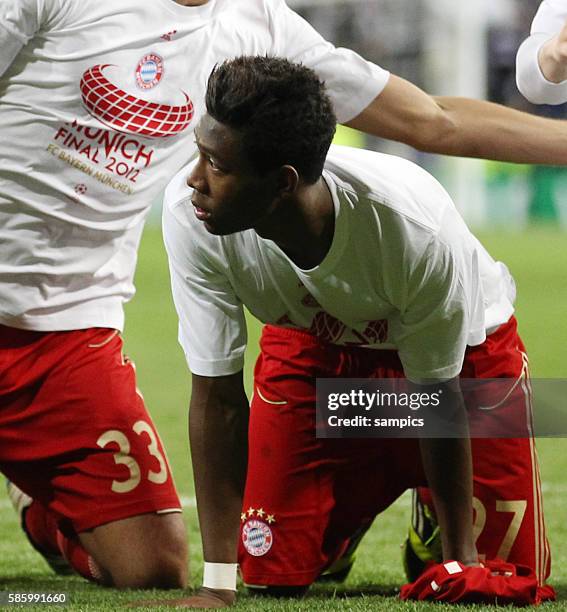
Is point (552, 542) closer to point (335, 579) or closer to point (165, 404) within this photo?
point (335, 579)

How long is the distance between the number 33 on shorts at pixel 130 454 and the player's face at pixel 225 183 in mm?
1243

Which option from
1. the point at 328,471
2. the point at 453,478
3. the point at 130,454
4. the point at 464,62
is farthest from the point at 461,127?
the point at 464,62

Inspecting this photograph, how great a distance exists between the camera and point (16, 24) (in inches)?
147

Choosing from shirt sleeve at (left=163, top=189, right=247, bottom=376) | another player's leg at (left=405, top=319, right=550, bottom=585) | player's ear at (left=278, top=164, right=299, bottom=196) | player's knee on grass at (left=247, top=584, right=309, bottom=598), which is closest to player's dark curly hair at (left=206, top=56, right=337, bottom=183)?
player's ear at (left=278, top=164, right=299, bottom=196)

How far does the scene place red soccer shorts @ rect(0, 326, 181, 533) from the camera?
13.8ft

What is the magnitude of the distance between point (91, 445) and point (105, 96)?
1.08 m

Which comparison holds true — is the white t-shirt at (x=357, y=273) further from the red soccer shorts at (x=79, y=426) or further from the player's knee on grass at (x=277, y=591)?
the player's knee on grass at (x=277, y=591)

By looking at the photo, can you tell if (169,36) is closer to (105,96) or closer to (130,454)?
(105,96)

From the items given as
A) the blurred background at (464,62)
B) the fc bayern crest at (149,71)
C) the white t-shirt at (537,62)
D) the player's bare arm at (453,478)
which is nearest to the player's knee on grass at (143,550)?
the player's bare arm at (453,478)

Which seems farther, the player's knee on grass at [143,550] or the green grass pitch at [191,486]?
the player's knee on grass at [143,550]

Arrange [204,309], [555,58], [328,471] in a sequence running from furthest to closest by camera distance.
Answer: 1. [328,471]
2. [555,58]
3. [204,309]

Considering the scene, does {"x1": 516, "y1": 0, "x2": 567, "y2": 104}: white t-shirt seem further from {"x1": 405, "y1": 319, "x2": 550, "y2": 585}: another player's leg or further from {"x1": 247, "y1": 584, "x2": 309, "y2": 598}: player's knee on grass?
{"x1": 247, "y1": 584, "x2": 309, "y2": 598}: player's knee on grass

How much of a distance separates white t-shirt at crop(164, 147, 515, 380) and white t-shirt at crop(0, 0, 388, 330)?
442 millimetres

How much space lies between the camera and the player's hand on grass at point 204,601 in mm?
3445
